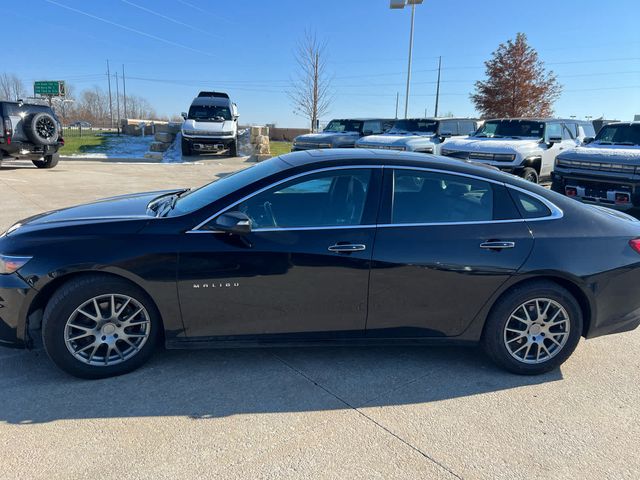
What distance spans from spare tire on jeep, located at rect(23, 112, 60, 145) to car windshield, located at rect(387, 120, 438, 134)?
1039 cm

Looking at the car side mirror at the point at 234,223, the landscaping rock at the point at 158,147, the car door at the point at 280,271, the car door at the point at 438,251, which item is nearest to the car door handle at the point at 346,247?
the car door at the point at 280,271

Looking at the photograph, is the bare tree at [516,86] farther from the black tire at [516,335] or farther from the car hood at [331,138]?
the black tire at [516,335]

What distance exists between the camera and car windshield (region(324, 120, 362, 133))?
663 inches

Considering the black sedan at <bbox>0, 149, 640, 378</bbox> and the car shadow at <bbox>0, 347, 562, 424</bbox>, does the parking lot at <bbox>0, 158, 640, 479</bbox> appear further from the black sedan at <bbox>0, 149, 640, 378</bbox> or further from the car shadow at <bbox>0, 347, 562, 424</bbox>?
the black sedan at <bbox>0, 149, 640, 378</bbox>

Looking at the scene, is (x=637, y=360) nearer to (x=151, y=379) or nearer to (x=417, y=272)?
(x=417, y=272)

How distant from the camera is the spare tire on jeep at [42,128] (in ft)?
44.0

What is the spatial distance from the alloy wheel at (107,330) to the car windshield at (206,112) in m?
18.0

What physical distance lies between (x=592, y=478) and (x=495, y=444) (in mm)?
477

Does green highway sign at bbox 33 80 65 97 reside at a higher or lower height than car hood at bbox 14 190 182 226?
higher

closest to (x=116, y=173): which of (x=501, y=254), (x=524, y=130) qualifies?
(x=524, y=130)

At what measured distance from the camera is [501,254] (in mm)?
3191

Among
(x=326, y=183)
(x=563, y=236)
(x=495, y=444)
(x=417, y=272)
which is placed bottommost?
(x=495, y=444)

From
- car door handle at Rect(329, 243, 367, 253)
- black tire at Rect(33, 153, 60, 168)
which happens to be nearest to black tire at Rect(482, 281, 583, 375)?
car door handle at Rect(329, 243, 367, 253)

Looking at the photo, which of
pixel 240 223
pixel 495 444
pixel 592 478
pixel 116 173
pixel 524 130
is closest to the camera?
pixel 592 478
